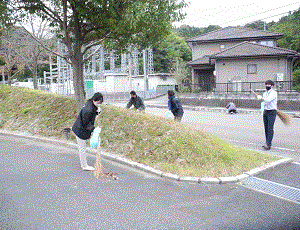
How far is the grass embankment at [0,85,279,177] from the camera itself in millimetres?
6406

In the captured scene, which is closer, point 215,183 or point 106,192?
point 106,192

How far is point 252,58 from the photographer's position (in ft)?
94.6

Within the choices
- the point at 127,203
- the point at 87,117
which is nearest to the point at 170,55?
the point at 87,117

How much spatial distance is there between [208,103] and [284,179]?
17.9 m

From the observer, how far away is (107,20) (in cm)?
923

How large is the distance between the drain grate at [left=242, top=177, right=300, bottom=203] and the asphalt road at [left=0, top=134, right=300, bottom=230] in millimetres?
204

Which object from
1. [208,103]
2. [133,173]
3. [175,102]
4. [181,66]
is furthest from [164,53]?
[133,173]

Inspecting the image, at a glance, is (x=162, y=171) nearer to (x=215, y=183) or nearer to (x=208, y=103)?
(x=215, y=183)

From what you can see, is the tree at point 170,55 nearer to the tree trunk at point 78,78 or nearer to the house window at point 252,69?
the house window at point 252,69

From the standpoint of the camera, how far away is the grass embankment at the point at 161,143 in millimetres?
6406

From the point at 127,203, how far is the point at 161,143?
102 inches

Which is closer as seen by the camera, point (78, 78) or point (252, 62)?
point (78, 78)

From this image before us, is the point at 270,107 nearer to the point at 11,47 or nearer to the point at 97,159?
the point at 97,159

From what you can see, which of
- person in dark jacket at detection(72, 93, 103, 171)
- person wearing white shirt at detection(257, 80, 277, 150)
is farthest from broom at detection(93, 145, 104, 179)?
person wearing white shirt at detection(257, 80, 277, 150)
